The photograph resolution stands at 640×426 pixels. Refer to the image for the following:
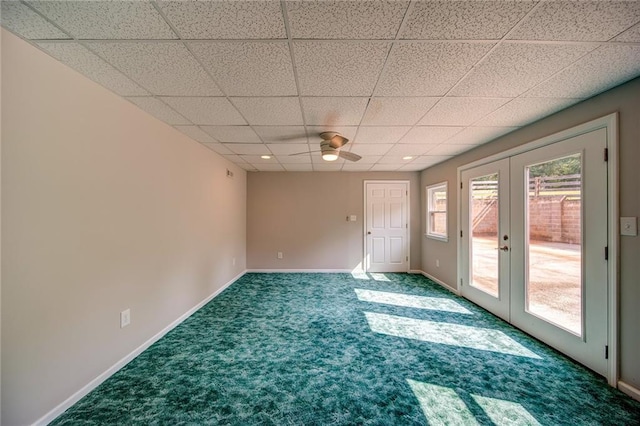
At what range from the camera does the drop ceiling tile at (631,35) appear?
123 centimetres

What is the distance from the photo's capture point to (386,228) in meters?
5.23

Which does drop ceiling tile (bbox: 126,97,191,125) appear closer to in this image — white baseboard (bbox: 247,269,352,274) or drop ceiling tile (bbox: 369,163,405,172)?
drop ceiling tile (bbox: 369,163,405,172)

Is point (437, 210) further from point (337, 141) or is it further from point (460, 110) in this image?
point (337, 141)

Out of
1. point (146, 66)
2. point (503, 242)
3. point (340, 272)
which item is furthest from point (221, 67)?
point (340, 272)

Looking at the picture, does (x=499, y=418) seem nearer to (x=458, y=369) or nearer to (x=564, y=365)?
(x=458, y=369)

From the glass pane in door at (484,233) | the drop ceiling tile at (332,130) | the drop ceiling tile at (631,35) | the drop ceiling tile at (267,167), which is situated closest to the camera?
the drop ceiling tile at (631,35)

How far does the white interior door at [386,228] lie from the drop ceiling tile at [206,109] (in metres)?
3.49

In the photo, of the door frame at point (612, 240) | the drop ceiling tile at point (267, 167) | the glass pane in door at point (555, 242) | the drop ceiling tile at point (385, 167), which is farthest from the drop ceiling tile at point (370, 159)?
the door frame at point (612, 240)

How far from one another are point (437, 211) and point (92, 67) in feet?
16.3

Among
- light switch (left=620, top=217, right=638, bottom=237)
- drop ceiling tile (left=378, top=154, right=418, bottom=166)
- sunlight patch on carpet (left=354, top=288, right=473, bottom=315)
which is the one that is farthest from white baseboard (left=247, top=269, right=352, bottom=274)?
light switch (left=620, top=217, right=638, bottom=237)

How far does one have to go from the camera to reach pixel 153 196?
2.36 meters

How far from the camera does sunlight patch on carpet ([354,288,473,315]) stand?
3254 millimetres

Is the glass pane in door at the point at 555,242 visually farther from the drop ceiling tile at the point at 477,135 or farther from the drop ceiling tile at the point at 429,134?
the drop ceiling tile at the point at 429,134

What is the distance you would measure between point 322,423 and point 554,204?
9.10 ft
